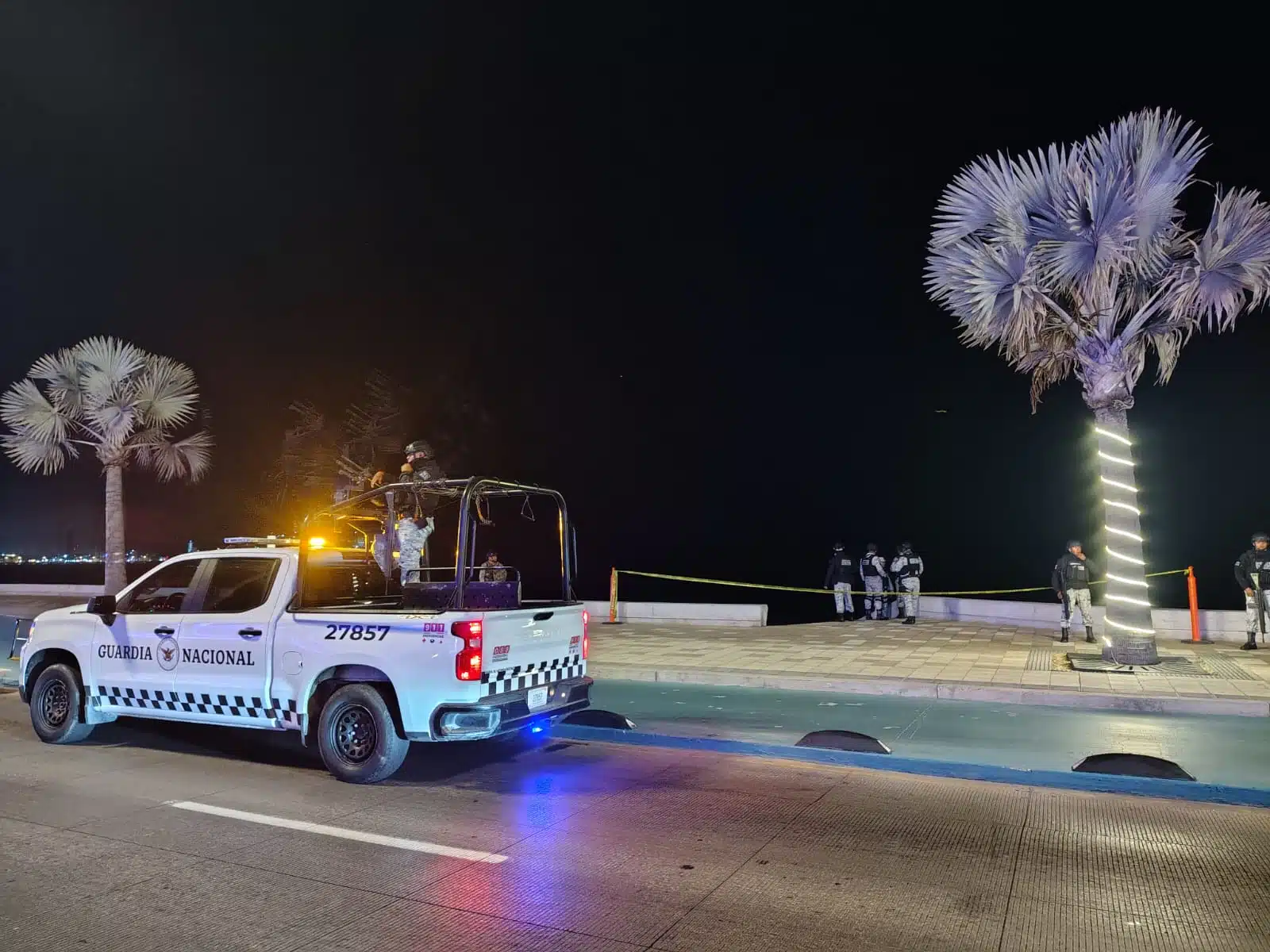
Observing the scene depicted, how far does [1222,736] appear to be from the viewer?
8.92m

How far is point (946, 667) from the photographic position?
1287 centimetres

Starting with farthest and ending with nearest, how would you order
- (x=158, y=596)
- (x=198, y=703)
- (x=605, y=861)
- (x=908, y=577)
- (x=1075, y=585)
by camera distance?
(x=908, y=577) < (x=1075, y=585) < (x=158, y=596) < (x=198, y=703) < (x=605, y=861)

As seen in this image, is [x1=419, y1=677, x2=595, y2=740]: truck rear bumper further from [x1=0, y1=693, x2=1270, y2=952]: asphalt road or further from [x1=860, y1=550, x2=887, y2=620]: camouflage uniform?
[x1=860, y1=550, x2=887, y2=620]: camouflage uniform

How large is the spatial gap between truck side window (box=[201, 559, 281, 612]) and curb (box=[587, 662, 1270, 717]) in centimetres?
371

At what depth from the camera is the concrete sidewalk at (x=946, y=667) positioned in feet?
34.8

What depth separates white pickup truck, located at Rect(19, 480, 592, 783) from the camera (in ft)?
22.6

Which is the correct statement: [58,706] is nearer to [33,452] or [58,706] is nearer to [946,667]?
[946,667]

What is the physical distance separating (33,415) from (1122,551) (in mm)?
24623

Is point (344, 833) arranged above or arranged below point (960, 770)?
above

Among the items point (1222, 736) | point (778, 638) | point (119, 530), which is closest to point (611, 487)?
point (119, 530)

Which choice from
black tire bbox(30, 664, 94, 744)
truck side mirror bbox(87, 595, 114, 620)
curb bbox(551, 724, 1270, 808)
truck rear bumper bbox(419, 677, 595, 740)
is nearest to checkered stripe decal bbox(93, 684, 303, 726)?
black tire bbox(30, 664, 94, 744)

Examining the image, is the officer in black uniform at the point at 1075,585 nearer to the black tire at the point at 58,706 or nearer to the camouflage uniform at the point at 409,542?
the camouflage uniform at the point at 409,542

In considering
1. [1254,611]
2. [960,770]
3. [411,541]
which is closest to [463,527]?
[411,541]

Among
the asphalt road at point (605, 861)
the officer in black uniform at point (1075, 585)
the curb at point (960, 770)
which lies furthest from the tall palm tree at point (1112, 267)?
the asphalt road at point (605, 861)
